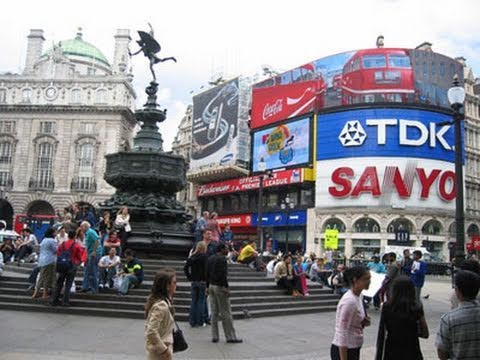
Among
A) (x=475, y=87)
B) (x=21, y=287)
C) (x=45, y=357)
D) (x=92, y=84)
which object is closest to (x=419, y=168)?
(x=475, y=87)

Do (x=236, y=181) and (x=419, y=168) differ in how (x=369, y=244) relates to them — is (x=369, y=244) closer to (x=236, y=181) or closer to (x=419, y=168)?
(x=419, y=168)

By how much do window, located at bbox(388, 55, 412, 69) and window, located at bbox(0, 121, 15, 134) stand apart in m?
43.9

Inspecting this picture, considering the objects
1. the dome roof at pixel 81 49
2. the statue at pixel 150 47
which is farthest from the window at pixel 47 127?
the statue at pixel 150 47

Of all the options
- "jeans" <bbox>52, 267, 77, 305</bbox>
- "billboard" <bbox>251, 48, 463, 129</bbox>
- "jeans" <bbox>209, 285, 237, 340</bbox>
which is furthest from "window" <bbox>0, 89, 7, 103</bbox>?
"jeans" <bbox>209, 285, 237, 340</bbox>

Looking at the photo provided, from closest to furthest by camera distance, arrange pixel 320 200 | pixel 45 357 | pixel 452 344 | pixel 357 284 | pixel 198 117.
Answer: pixel 452 344 → pixel 357 284 → pixel 45 357 → pixel 320 200 → pixel 198 117

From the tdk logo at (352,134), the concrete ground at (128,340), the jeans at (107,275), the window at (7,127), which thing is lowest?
the concrete ground at (128,340)

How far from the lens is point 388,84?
51.6 meters

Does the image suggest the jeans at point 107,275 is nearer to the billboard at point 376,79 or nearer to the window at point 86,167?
the billboard at point 376,79

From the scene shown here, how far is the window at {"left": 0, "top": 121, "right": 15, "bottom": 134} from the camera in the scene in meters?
60.8

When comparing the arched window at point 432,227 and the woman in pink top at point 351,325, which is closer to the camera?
the woman in pink top at point 351,325

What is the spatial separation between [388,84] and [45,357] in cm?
4945

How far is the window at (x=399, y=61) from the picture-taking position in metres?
51.8

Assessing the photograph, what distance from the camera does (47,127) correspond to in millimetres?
60594

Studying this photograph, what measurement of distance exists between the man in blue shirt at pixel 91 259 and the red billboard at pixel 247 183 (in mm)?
39453
